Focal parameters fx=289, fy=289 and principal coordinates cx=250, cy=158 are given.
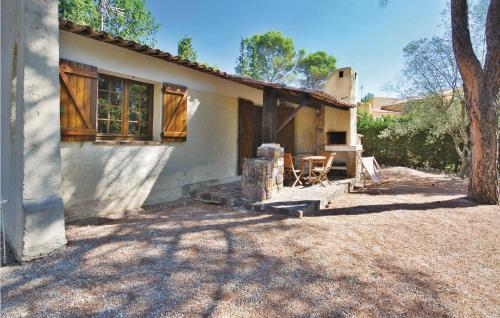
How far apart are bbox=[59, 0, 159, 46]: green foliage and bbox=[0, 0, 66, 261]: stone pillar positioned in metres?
14.2

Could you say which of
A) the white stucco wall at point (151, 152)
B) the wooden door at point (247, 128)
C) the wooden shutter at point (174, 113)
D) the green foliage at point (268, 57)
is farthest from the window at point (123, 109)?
the green foliage at point (268, 57)

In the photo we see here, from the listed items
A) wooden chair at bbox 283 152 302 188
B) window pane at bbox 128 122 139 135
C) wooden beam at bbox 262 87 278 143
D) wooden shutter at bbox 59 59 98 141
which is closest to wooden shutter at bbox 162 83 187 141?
window pane at bbox 128 122 139 135

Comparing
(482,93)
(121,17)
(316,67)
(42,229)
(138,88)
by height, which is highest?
(316,67)

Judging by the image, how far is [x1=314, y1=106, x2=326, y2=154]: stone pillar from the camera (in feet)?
31.5

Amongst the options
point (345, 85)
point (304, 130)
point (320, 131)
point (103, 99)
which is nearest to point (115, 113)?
point (103, 99)

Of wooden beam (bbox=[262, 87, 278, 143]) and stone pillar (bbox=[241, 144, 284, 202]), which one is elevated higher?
wooden beam (bbox=[262, 87, 278, 143])

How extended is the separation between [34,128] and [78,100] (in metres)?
1.54

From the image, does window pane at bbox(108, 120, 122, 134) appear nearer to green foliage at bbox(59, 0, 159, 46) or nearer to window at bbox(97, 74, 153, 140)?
window at bbox(97, 74, 153, 140)

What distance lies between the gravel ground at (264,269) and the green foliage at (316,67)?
77.2ft

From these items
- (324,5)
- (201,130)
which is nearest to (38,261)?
(201,130)

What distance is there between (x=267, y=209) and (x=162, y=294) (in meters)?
3.00

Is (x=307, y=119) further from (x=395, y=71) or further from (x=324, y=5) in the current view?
(x=324, y=5)

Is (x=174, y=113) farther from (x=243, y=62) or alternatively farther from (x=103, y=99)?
(x=243, y=62)

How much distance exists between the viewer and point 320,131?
9664 mm
